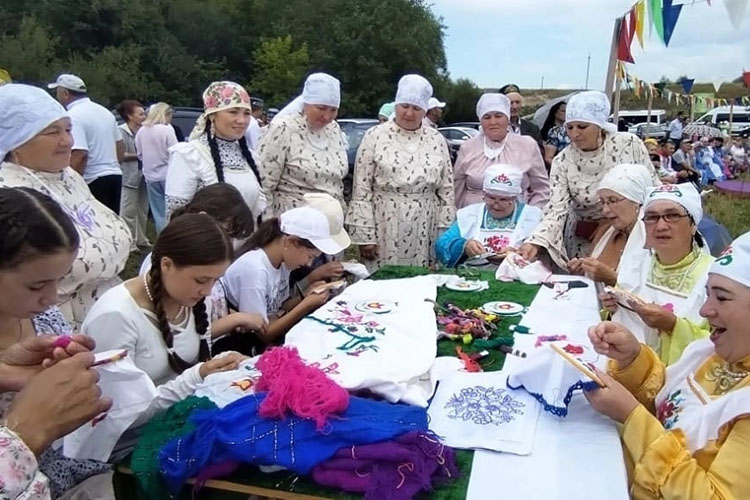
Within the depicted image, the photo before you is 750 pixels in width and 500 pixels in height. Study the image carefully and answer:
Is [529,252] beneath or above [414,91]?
beneath

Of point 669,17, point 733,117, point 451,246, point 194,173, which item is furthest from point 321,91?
point 733,117

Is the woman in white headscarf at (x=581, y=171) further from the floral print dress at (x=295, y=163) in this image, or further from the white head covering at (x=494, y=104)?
the floral print dress at (x=295, y=163)

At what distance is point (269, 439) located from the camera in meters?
1.61

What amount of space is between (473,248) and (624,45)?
191 inches

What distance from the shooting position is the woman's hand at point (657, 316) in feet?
7.93

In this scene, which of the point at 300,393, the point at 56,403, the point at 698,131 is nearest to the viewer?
the point at 56,403

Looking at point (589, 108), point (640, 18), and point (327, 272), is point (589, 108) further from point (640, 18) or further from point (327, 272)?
point (640, 18)

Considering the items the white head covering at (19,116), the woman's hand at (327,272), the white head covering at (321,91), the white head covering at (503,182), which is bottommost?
the woman's hand at (327,272)

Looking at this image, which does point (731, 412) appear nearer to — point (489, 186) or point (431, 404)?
point (431, 404)

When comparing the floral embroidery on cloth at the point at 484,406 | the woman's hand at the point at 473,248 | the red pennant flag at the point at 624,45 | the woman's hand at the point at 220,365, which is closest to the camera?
the floral embroidery on cloth at the point at 484,406

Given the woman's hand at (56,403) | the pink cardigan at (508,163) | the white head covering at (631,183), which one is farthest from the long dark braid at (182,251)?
the pink cardigan at (508,163)

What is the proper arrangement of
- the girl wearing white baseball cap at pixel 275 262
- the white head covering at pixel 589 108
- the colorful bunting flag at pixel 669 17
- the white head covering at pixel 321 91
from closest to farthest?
the girl wearing white baseball cap at pixel 275 262
the white head covering at pixel 589 108
the white head covering at pixel 321 91
the colorful bunting flag at pixel 669 17

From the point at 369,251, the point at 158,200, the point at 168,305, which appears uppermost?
the point at 168,305

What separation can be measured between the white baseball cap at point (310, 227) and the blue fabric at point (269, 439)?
1.33 meters
